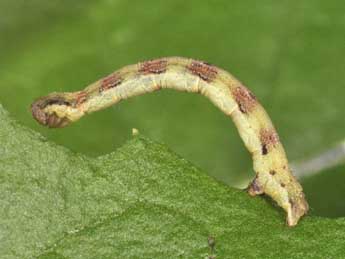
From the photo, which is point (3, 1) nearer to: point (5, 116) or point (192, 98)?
point (192, 98)

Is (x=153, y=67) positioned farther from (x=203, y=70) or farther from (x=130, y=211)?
(x=130, y=211)

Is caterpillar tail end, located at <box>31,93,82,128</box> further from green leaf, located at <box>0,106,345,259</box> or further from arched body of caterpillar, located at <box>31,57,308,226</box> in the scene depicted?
green leaf, located at <box>0,106,345,259</box>

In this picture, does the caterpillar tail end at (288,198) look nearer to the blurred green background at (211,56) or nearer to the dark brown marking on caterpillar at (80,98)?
the dark brown marking on caterpillar at (80,98)

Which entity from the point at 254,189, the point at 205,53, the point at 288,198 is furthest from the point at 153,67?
the point at 205,53

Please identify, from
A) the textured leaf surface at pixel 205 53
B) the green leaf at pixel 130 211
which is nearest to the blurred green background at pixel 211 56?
the textured leaf surface at pixel 205 53

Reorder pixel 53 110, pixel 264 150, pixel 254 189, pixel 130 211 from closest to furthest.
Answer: pixel 130 211 → pixel 254 189 → pixel 264 150 → pixel 53 110

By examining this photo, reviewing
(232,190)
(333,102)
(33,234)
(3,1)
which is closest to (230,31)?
(333,102)

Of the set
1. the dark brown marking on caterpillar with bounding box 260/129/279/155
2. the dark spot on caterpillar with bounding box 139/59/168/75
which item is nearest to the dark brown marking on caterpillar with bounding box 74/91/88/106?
the dark spot on caterpillar with bounding box 139/59/168/75
